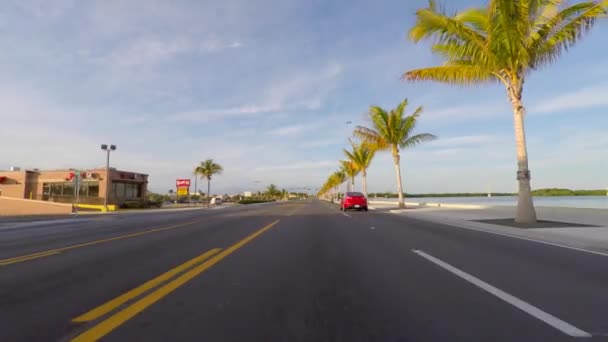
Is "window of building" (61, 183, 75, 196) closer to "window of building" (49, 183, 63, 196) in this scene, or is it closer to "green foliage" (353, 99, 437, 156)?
"window of building" (49, 183, 63, 196)

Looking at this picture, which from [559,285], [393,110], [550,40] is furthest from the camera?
[393,110]

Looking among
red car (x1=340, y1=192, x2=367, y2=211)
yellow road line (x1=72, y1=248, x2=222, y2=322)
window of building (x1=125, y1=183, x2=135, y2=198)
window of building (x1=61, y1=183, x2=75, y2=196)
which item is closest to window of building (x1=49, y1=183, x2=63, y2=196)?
window of building (x1=61, y1=183, x2=75, y2=196)

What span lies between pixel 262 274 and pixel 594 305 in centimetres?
442

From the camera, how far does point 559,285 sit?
545cm

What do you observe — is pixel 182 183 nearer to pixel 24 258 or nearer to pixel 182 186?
pixel 182 186

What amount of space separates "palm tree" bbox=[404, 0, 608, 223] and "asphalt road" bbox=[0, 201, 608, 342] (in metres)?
8.50

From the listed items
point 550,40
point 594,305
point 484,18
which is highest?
point 484,18

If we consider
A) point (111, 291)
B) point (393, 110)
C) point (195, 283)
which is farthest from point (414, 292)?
point (393, 110)

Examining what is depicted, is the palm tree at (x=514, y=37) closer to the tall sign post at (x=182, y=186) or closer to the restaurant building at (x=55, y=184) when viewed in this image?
the tall sign post at (x=182, y=186)

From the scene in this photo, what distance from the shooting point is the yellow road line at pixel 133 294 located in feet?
13.2

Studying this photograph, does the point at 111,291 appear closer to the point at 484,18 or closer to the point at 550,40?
the point at 484,18

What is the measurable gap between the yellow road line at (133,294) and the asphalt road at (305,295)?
0.08ft

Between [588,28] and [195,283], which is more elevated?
[588,28]

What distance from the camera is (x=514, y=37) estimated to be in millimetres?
14781
